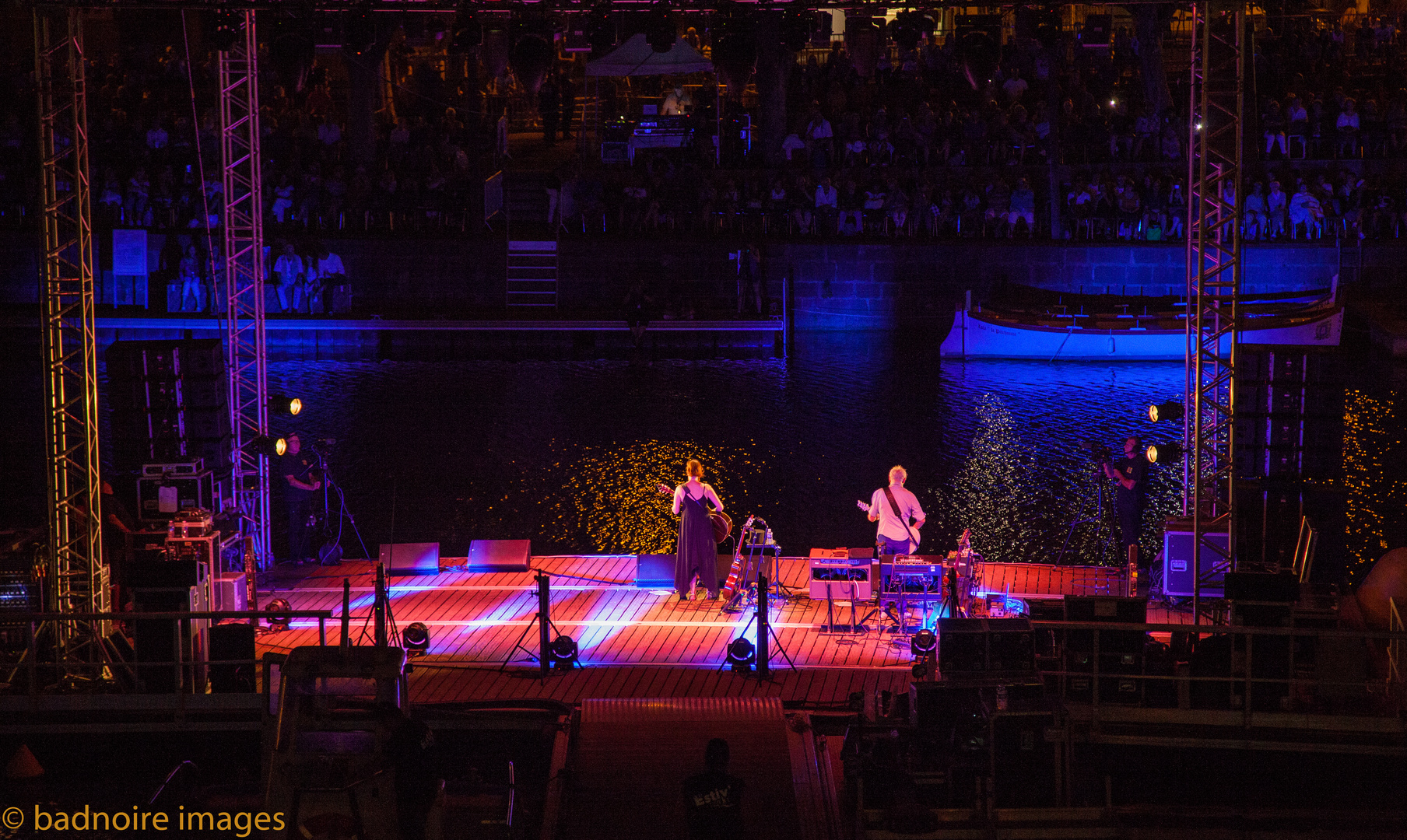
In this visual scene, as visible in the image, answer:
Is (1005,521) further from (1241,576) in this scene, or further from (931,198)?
(931,198)

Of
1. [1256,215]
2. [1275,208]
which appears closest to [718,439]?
[1256,215]

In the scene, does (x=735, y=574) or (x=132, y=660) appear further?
(x=735, y=574)

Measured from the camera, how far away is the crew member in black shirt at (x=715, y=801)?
9477 millimetres

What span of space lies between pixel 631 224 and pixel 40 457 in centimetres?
1427

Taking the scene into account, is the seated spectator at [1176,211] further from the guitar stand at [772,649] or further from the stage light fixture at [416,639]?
the stage light fixture at [416,639]

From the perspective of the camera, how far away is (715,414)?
27531mm

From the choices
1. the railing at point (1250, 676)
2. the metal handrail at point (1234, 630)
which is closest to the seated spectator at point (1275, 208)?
the railing at point (1250, 676)

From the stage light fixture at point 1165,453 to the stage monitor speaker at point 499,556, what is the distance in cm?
659

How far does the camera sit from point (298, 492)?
17.0m

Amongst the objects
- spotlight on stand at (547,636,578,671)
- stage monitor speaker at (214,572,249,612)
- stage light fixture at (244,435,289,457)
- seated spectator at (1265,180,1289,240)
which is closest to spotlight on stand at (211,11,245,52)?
stage light fixture at (244,435,289,457)

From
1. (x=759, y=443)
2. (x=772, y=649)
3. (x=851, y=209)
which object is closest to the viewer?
(x=772, y=649)

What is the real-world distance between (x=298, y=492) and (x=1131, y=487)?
8960mm

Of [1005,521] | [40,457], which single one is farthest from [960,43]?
[40,457]

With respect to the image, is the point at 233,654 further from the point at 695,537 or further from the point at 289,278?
the point at 289,278
